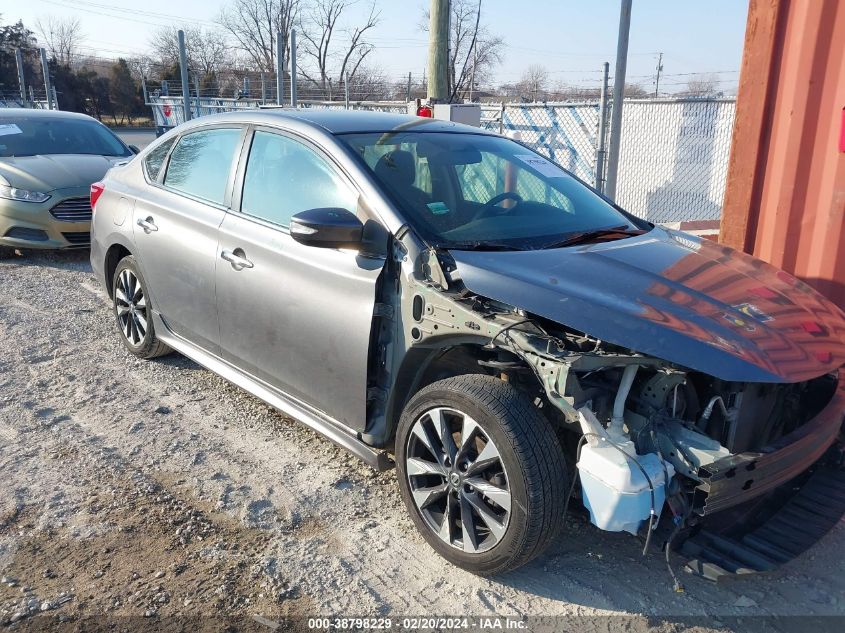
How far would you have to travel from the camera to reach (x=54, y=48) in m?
52.5

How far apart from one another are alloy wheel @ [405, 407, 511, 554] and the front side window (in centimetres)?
110

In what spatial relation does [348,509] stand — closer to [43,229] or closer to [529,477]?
[529,477]

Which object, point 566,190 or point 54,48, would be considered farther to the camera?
point 54,48

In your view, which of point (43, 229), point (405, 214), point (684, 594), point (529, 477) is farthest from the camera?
point (43, 229)

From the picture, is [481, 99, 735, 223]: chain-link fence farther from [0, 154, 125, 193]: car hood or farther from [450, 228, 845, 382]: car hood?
[450, 228, 845, 382]: car hood

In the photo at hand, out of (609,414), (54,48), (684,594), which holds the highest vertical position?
(54,48)

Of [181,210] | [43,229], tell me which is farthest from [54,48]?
[181,210]

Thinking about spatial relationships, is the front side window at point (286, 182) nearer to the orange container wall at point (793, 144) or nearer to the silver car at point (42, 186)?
the orange container wall at point (793, 144)

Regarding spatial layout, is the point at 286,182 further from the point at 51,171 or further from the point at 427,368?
the point at 51,171

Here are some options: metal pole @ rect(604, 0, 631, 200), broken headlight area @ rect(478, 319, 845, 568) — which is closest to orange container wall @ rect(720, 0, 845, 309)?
metal pole @ rect(604, 0, 631, 200)

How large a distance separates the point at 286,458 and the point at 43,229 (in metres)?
5.56

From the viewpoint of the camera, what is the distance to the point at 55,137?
886 cm

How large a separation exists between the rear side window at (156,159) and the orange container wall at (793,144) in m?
3.89

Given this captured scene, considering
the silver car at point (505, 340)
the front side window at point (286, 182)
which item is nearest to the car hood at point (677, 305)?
the silver car at point (505, 340)
